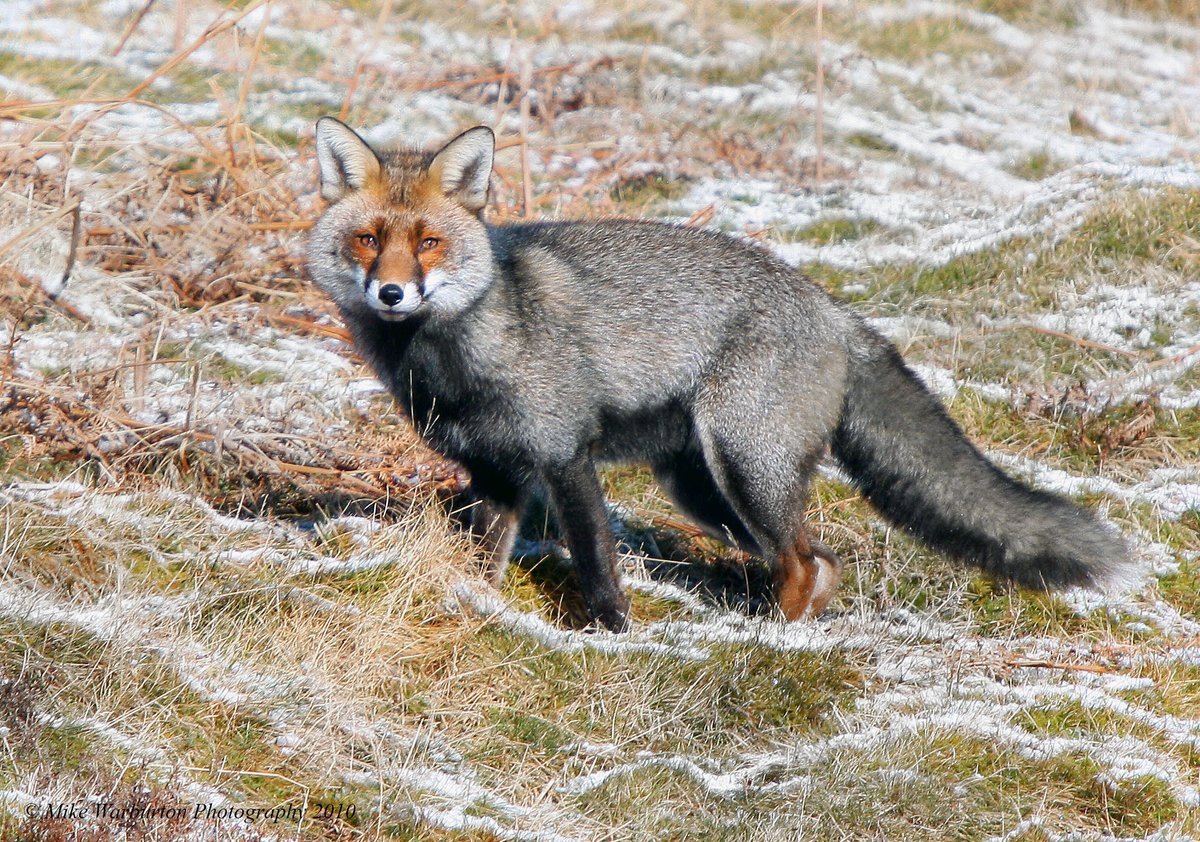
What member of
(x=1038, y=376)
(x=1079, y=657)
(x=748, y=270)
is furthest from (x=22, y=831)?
(x=1038, y=376)

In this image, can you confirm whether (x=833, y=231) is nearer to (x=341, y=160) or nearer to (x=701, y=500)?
(x=701, y=500)

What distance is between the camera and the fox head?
4504mm

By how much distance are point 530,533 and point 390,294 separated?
1776 millimetres

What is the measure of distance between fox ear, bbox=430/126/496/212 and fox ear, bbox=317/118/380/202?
0.83 ft

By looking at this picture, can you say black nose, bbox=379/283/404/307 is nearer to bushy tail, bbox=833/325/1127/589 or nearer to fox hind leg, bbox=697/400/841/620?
fox hind leg, bbox=697/400/841/620

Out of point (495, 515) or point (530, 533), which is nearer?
point (495, 515)

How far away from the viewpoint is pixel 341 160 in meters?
4.71

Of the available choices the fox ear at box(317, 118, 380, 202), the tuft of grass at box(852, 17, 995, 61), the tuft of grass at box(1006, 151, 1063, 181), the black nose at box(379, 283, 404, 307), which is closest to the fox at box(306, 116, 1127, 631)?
the fox ear at box(317, 118, 380, 202)

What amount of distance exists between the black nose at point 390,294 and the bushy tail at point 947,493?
2.05 m

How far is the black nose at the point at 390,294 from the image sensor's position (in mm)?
→ 4281

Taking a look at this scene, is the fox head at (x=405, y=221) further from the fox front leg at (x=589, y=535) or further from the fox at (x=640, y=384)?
the fox front leg at (x=589, y=535)

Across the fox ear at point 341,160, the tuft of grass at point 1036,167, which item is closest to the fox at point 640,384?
the fox ear at point 341,160

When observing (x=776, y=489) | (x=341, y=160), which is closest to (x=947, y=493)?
(x=776, y=489)

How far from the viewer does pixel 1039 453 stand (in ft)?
20.2
